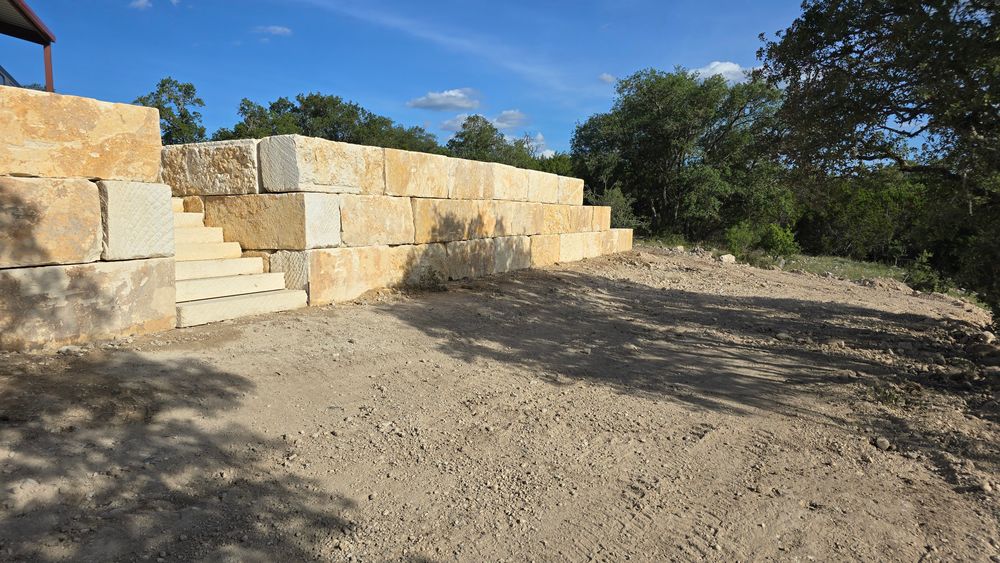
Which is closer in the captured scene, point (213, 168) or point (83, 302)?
→ point (83, 302)

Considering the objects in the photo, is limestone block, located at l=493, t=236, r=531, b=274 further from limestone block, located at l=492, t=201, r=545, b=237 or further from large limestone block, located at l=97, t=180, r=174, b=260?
large limestone block, located at l=97, t=180, r=174, b=260

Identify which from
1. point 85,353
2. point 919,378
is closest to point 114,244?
point 85,353

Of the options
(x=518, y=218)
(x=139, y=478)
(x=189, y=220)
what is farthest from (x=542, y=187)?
(x=139, y=478)

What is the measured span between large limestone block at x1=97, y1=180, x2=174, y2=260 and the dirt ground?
2.23 feet

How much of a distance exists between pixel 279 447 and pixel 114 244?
2.34m

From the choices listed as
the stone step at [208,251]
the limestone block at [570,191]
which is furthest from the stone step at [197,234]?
the limestone block at [570,191]

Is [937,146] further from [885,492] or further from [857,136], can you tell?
[885,492]

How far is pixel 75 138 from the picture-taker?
13.1 feet

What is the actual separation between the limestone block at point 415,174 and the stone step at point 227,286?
1.89m

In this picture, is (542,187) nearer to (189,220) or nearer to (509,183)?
(509,183)

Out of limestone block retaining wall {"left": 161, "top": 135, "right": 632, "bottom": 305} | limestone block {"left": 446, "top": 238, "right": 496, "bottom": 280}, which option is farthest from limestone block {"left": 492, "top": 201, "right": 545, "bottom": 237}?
limestone block {"left": 446, "top": 238, "right": 496, "bottom": 280}

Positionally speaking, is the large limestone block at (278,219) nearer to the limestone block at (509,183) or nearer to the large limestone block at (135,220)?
the large limestone block at (135,220)

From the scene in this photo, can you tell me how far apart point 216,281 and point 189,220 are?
4.16ft

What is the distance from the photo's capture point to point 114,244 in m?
4.21
